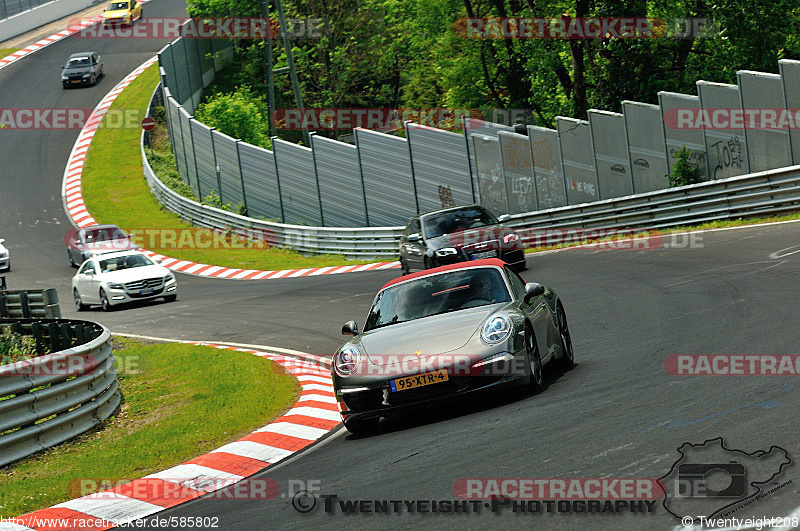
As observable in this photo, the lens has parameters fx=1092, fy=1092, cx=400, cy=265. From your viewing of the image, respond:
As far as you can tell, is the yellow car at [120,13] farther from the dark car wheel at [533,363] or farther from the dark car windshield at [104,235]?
the dark car wheel at [533,363]

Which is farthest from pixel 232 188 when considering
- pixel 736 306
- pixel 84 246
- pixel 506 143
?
pixel 736 306

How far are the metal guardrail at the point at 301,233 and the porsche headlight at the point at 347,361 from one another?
2210 centimetres

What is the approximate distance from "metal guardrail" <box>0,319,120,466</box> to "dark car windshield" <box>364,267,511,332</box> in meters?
3.42

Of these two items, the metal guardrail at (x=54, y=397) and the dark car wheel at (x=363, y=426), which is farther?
the metal guardrail at (x=54, y=397)

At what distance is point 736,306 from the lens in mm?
13391

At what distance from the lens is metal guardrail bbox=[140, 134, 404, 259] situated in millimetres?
33656

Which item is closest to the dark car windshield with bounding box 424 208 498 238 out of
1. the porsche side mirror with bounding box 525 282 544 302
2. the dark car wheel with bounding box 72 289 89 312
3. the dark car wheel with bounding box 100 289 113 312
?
the dark car wheel with bounding box 100 289 113 312

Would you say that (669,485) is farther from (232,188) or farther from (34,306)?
(232,188)

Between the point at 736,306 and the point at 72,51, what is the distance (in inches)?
2569

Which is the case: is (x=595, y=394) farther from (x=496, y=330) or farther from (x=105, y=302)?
(x=105, y=302)

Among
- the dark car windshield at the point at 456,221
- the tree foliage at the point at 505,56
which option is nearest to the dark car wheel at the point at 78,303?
the dark car windshield at the point at 456,221

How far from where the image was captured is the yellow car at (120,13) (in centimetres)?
7138

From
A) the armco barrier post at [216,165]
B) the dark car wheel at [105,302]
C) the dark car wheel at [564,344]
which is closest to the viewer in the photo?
the dark car wheel at [564,344]

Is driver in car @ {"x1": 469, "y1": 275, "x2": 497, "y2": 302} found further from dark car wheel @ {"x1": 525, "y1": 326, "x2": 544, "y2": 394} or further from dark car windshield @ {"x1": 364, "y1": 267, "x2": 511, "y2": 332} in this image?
dark car wheel @ {"x1": 525, "y1": 326, "x2": 544, "y2": 394}
